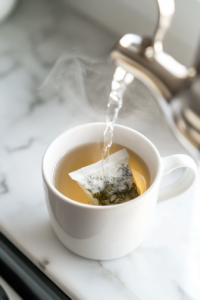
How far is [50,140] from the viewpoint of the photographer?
1.98 ft

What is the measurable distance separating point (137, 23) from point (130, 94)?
0.66 ft

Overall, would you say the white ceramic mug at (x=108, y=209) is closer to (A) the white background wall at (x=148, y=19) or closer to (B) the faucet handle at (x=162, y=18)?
(B) the faucet handle at (x=162, y=18)

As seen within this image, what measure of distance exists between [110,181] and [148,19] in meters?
0.42

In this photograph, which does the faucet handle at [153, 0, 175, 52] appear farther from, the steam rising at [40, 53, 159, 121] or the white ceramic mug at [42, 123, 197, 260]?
the steam rising at [40, 53, 159, 121]

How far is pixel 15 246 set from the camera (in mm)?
486

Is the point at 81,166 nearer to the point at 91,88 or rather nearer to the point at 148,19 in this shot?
the point at 91,88

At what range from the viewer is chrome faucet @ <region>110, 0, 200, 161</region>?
0.22 metres

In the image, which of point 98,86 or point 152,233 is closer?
point 152,233

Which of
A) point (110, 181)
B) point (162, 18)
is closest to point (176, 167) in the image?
point (110, 181)

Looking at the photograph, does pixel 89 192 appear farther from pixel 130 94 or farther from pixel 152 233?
pixel 130 94

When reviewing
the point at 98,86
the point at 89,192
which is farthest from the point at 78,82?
the point at 89,192

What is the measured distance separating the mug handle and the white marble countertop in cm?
8

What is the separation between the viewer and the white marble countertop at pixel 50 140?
1.44ft

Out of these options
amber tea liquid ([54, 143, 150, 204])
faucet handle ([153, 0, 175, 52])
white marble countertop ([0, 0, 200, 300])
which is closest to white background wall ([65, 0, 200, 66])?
white marble countertop ([0, 0, 200, 300])
